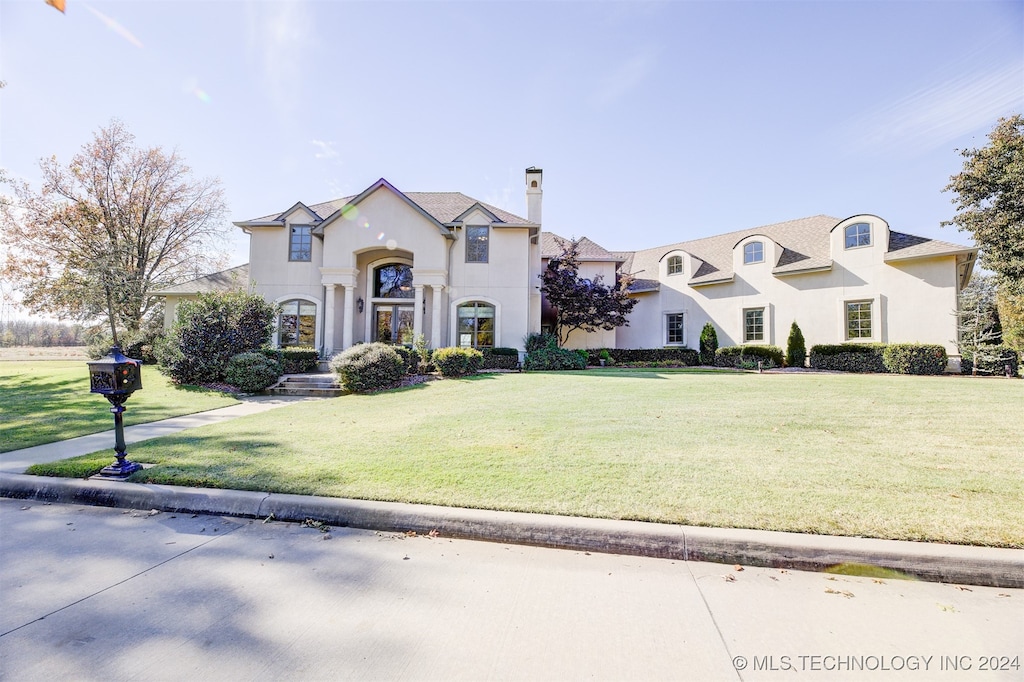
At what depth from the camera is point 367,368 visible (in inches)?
473

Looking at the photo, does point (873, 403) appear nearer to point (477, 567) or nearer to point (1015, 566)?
point (1015, 566)

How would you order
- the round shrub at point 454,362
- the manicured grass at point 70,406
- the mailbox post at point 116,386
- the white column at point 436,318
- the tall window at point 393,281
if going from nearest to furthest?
1. the mailbox post at point 116,386
2. the manicured grass at point 70,406
3. the round shrub at point 454,362
4. the white column at point 436,318
5. the tall window at point 393,281

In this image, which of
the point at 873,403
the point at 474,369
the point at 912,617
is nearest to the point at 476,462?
the point at 912,617

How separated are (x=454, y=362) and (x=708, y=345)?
1297 centimetres

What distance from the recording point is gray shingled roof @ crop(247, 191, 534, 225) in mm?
18797

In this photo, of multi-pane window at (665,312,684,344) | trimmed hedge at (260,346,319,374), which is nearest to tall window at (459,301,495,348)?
trimmed hedge at (260,346,319,374)

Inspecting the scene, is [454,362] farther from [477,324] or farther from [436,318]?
[477,324]

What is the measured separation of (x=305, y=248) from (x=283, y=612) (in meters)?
18.4

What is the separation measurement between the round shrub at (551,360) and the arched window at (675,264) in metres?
9.06

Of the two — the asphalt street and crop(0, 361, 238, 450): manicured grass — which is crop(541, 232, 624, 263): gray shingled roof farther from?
the asphalt street

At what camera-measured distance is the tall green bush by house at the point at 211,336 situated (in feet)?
41.5

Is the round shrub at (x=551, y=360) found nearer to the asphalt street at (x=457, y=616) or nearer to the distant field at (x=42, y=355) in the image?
the asphalt street at (x=457, y=616)

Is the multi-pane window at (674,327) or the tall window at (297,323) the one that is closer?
the tall window at (297,323)

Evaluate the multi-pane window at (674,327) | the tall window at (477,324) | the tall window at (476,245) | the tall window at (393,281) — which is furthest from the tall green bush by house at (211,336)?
the multi-pane window at (674,327)
